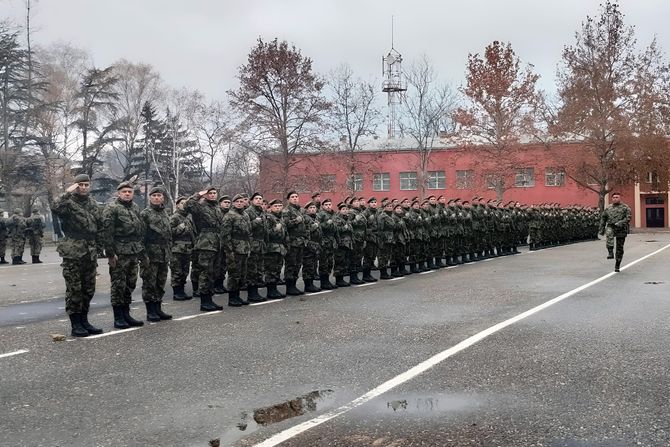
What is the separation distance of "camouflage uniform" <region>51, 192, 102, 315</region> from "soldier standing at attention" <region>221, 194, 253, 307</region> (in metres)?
2.52

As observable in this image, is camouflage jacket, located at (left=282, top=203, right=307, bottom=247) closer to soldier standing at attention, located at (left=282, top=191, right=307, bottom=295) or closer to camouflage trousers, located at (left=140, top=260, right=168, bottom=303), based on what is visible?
soldier standing at attention, located at (left=282, top=191, right=307, bottom=295)

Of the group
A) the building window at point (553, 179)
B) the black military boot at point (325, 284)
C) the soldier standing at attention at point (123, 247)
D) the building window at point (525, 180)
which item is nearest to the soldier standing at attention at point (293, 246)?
the black military boot at point (325, 284)

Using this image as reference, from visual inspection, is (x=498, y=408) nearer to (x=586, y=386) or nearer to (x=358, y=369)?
(x=586, y=386)

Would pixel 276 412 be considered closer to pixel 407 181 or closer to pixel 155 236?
pixel 155 236

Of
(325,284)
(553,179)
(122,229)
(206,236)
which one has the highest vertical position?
(553,179)

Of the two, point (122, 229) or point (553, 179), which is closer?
point (122, 229)

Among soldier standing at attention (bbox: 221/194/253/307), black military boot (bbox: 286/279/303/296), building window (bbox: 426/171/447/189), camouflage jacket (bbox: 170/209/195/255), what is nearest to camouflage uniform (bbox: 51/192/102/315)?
soldier standing at attention (bbox: 221/194/253/307)

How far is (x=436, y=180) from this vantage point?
191 feet

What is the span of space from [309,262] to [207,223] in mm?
2325

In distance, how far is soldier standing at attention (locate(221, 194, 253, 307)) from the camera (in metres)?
9.87

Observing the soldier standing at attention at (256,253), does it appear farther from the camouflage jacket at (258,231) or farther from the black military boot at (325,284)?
the black military boot at (325,284)

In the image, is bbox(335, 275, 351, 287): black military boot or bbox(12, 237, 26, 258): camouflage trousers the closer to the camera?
bbox(335, 275, 351, 287): black military boot

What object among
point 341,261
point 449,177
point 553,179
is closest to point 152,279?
point 341,261

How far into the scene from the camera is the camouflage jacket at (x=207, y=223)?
9.98 metres
